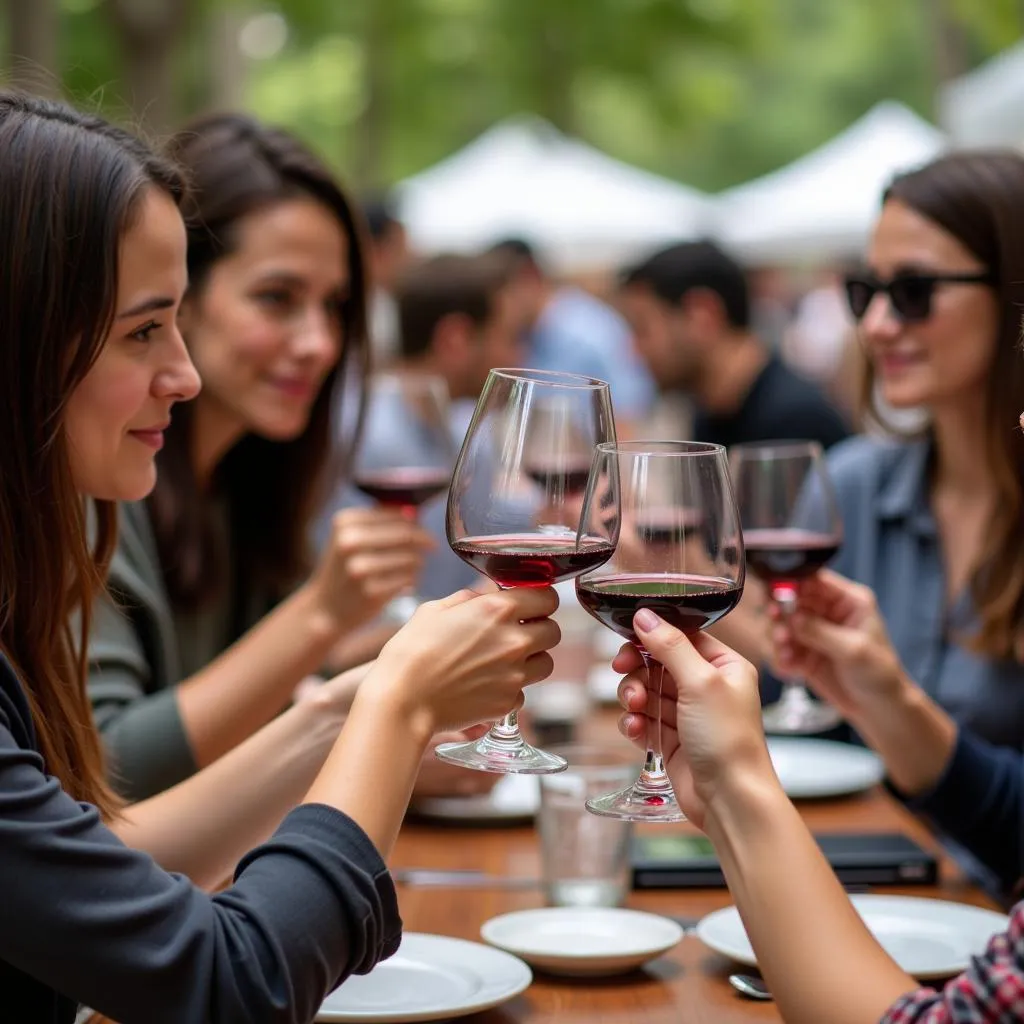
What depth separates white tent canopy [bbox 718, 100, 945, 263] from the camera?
50.8ft

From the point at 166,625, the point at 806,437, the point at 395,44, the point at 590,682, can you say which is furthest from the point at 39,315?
the point at 395,44

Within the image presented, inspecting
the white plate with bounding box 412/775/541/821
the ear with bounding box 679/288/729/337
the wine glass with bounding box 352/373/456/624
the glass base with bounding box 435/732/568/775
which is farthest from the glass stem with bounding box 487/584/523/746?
the ear with bounding box 679/288/729/337

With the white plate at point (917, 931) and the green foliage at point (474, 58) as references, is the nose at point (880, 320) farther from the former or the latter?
the green foliage at point (474, 58)

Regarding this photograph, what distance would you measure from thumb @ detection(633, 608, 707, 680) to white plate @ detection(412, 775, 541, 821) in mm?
1145

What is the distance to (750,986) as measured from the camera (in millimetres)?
2016

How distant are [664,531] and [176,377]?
72cm

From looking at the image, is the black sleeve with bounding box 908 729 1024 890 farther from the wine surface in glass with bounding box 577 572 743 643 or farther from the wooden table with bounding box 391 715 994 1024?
the wine surface in glass with bounding box 577 572 743 643

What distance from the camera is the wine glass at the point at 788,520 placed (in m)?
3.00

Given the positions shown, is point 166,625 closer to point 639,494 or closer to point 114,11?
→ point 639,494

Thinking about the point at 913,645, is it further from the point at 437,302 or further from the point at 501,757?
the point at 437,302

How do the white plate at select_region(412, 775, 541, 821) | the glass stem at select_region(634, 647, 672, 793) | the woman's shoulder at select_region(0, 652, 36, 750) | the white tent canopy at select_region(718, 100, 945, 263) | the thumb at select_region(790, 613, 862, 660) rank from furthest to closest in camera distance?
the white tent canopy at select_region(718, 100, 945, 263), the white plate at select_region(412, 775, 541, 821), the thumb at select_region(790, 613, 862, 660), the glass stem at select_region(634, 647, 672, 793), the woman's shoulder at select_region(0, 652, 36, 750)

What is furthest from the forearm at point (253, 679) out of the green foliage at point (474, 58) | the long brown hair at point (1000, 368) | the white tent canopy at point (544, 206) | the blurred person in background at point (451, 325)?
the white tent canopy at point (544, 206)

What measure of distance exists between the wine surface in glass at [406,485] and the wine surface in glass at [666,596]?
4.93 ft

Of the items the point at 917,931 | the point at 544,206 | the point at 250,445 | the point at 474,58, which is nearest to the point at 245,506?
the point at 250,445
